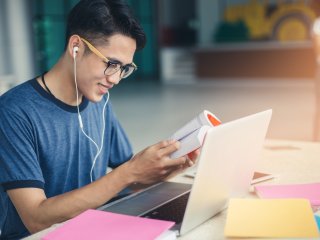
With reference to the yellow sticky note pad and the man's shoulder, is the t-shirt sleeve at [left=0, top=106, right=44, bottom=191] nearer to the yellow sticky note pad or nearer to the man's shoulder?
the man's shoulder

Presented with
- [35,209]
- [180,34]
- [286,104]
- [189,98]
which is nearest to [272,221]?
[35,209]

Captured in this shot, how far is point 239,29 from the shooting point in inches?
426

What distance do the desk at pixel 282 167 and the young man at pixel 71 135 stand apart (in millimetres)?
204

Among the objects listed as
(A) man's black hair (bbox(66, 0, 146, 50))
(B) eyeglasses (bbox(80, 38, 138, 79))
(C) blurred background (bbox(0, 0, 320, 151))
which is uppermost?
(A) man's black hair (bbox(66, 0, 146, 50))

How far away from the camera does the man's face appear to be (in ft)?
4.66

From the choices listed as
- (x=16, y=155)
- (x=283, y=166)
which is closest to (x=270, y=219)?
(x=283, y=166)

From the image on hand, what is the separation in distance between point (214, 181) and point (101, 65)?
0.57 metres

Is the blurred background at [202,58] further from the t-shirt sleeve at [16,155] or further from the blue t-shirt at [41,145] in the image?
the t-shirt sleeve at [16,155]

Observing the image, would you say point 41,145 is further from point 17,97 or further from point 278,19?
point 278,19

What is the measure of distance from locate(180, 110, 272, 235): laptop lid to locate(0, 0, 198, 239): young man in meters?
0.17

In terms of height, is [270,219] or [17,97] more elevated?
[17,97]

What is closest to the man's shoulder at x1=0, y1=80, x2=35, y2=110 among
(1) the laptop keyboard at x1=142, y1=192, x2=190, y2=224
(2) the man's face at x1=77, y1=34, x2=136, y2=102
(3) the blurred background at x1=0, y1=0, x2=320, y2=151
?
(2) the man's face at x1=77, y1=34, x2=136, y2=102

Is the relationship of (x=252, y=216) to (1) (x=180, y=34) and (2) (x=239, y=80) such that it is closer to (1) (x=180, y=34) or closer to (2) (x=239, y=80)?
(2) (x=239, y=80)

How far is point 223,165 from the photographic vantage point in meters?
1.07
